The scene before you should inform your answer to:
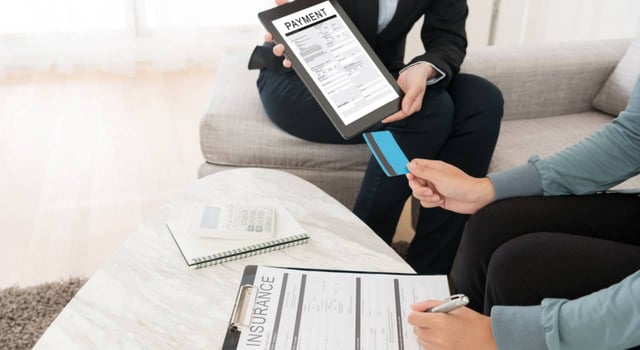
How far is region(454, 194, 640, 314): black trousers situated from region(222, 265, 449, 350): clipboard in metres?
0.10

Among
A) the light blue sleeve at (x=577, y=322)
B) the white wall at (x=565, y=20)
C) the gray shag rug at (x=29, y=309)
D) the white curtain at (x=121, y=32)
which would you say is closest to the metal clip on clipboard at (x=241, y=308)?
the light blue sleeve at (x=577, y=322)

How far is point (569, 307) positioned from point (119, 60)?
255cm

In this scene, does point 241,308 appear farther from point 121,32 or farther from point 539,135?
point 121,32

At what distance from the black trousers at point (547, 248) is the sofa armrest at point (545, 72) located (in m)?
0.70

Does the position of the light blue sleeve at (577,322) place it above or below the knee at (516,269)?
above

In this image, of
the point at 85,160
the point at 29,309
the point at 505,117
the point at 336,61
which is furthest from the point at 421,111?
the point at 85,160

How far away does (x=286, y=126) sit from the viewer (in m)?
1.65

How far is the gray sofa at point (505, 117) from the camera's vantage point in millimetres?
1666

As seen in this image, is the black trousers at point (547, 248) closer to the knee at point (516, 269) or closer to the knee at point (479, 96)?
the knee at point (516, 269)

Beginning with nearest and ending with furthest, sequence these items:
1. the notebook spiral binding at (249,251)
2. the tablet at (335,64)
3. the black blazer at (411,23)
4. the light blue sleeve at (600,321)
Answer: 1. the light blue sleeve at (600,321)
2. the notebook spiral binding at (249,251)
3. the tablet at (335,64)
4. the black blazer at (411,23)

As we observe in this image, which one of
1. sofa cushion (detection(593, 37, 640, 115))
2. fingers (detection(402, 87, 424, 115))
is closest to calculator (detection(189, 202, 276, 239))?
fingers (detection(402, 87, 424, 115))

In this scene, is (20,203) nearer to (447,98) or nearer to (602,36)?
(447,98)

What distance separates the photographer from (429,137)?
147cm

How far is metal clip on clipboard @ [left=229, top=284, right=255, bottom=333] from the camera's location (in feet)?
3.10
